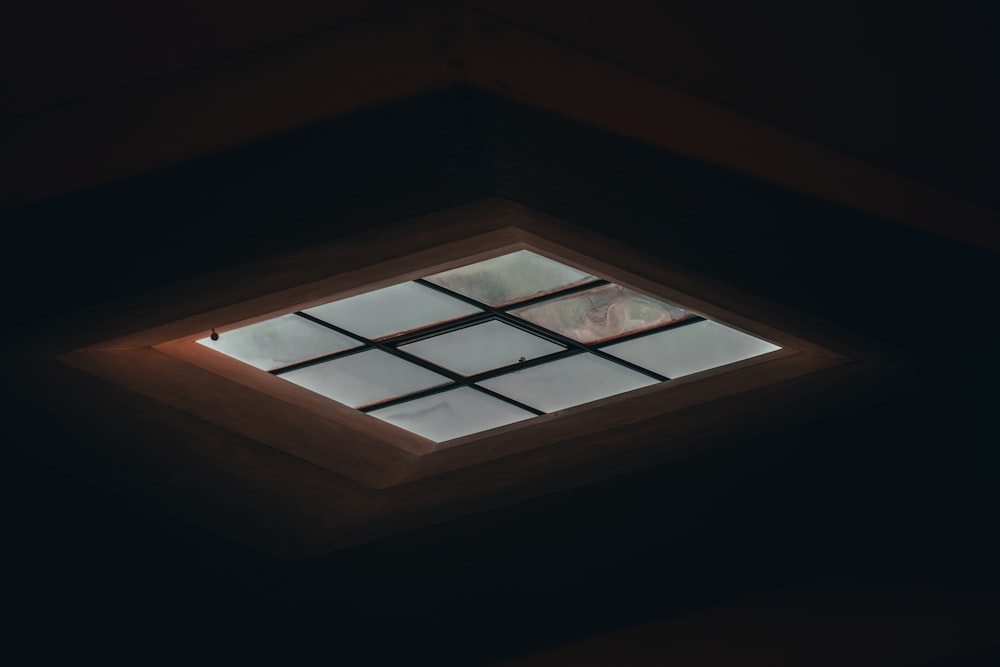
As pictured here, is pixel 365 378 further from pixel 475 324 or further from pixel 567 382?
pixel 567 382

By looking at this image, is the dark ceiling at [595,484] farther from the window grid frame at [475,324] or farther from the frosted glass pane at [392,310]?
the frosted glass pane at [392,310]

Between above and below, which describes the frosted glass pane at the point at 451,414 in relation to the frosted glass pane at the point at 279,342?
below

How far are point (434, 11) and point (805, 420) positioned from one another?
209 inches

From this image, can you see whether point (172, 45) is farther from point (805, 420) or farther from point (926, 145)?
point (805, 420)

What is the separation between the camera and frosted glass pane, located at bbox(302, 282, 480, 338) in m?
10.9

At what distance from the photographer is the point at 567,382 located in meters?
11.8

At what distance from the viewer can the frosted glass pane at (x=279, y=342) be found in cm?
1089

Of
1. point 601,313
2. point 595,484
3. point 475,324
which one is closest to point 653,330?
point 601,313

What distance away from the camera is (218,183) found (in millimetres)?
6820

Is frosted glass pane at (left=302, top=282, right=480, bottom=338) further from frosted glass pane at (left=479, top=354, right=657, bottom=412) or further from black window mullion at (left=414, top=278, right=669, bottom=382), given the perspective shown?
frosted glass pane at (left=479, top=354, right=657, bottom=412)

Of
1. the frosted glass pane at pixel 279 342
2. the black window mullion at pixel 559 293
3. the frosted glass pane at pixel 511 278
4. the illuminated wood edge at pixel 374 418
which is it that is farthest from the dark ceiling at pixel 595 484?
the frosted glass pane at pixel 511 278

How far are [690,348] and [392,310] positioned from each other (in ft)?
9.51

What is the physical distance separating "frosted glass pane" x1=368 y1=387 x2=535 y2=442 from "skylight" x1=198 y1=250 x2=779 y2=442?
10 mm

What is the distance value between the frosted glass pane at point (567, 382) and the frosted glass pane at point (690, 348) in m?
0.21
